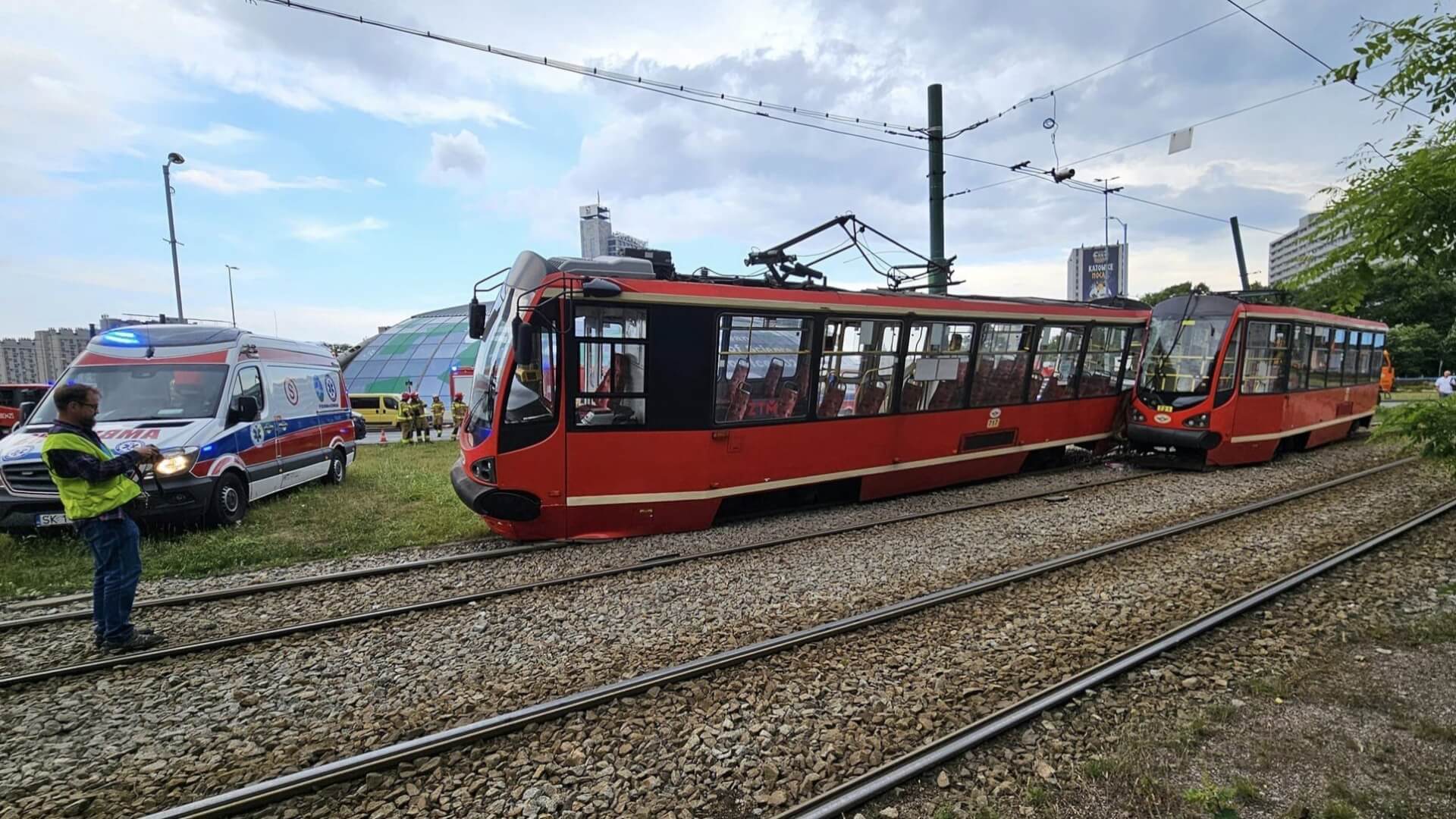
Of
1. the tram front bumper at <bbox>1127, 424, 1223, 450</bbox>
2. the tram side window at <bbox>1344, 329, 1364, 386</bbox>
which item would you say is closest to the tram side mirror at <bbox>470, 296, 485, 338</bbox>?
the tram front bumper at <bbox>1127, 424, 1223, 450</bbox>

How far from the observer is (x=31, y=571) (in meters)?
6.46

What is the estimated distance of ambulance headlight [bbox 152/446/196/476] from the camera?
25.0 ft

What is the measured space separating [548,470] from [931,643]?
4.13 m

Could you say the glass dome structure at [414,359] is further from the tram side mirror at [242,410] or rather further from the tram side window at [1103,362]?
the tram side window at [1103,362]

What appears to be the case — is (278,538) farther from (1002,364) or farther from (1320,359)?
(1320,359)

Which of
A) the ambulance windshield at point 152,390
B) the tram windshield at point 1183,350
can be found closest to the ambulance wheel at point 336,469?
the ambulance windshield at point 152,390

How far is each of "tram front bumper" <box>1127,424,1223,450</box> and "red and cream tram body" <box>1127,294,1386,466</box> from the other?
13 mm

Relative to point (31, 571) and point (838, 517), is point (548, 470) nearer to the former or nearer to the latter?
point (838, 517)

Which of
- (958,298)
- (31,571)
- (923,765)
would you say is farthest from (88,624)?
(958,298)

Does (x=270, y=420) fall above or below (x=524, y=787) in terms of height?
above

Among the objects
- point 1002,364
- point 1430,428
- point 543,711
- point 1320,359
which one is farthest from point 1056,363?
point 543,711

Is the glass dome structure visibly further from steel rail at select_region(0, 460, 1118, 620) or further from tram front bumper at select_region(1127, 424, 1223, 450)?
tram front bumper at select_region(1127, 424, 1223, 450)

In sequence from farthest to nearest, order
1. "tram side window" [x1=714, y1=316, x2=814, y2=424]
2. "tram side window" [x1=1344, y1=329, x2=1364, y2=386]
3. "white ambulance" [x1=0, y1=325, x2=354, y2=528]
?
"tram side window" [x1=1344, y1=329, x2=1364, y2=386] → "tram side window" [x1=714, y1=316, x2=814, y2=424] → "white ambulance" [x1=0, y1=325, x2=354, y2=528]

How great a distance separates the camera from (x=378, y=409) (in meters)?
31.9
